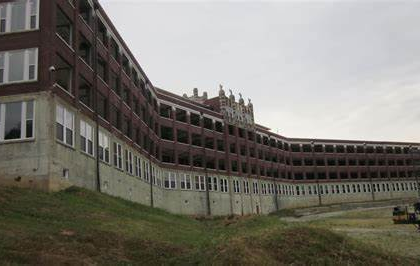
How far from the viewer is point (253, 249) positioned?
1470cm

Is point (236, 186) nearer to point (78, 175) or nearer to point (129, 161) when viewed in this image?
point (129, 161)

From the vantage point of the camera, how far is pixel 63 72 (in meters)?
33.7

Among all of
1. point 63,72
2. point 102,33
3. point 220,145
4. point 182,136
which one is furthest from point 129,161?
point 220,145

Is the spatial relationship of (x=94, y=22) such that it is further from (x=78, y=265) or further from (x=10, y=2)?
(x=78, y=265)

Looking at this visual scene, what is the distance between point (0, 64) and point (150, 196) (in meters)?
26.0

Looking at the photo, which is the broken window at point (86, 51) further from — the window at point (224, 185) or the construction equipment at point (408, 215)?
the window at point (224, 185)

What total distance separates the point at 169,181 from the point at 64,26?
100ft

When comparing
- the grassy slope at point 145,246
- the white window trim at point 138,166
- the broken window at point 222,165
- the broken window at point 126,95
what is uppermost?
the broken window at point 126,95

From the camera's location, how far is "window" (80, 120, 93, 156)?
33.2 m

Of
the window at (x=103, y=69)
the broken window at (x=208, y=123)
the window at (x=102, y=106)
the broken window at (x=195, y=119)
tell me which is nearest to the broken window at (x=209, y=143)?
the broken window at (x=208, y=123)

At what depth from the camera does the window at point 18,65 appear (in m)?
29.0

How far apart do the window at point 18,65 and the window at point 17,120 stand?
1656 millimetres

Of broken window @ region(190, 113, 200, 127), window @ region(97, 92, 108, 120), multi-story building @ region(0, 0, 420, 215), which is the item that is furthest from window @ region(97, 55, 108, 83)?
broken window @ region(190, 113, 200, 127)

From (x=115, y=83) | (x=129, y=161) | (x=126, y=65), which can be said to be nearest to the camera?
(x=115, y=83)
